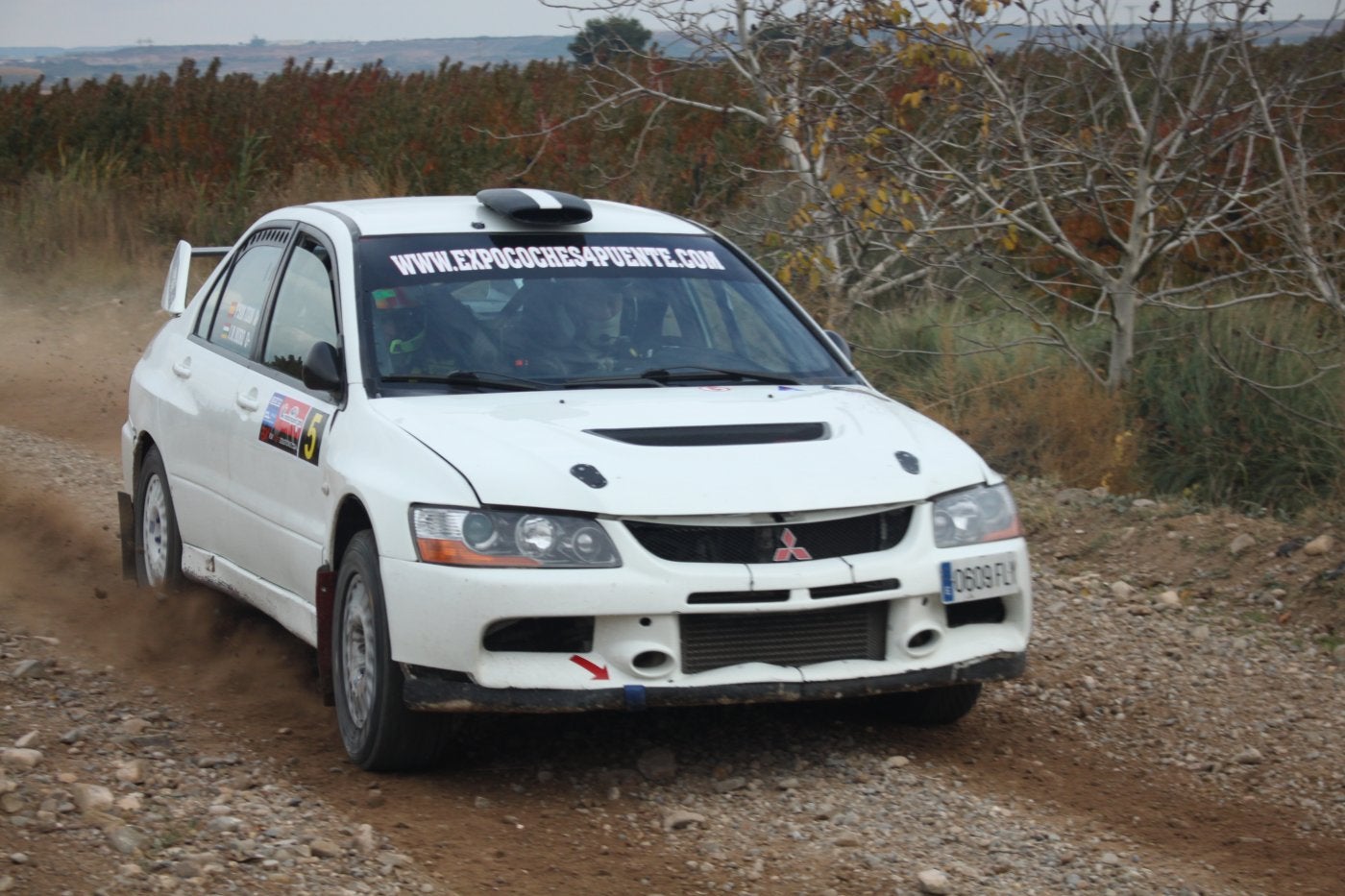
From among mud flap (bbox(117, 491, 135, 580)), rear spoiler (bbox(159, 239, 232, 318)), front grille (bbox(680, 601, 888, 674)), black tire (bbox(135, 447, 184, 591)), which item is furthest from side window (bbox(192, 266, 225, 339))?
front grille (bbox(680, 601, 888, 674))

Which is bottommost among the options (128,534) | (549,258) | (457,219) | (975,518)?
(128,534)

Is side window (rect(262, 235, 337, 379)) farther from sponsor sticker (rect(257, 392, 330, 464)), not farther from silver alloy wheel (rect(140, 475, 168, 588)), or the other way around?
silver alloy wheel (rect(140, 475, 168, 588))

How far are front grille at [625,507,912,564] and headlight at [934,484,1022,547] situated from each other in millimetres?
282

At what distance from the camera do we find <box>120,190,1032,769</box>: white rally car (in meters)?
4.56

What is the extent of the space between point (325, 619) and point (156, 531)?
218cm

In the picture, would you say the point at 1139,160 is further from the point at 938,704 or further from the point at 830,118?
the point at 938,704

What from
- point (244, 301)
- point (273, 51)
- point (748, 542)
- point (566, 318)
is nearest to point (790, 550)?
point (748, 542)

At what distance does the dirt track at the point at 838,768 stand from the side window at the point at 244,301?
1.05 metres

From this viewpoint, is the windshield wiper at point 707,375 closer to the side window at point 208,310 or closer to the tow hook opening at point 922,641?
the tow hook opening at point 922,641

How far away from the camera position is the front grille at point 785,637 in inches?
182

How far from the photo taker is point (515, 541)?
4.55 metres

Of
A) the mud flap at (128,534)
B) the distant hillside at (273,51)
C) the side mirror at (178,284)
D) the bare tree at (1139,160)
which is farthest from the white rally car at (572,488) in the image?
the distant hillside at (273,51)

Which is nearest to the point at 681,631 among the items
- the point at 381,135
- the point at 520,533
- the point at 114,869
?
the point at 520,533

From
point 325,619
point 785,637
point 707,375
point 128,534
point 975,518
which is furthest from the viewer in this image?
point 128,534
